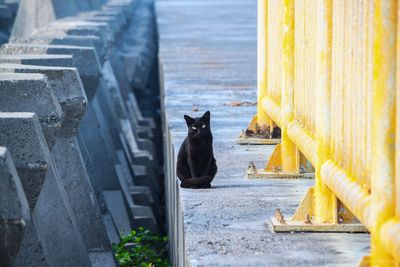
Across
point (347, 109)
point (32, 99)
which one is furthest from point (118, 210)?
point (347, 109)

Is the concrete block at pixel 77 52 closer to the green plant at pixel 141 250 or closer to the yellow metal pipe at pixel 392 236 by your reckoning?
the green plant at pixel 141 250

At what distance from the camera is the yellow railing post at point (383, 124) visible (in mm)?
5090

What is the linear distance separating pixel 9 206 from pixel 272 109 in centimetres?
445

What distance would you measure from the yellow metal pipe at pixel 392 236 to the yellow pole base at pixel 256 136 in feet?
14.4

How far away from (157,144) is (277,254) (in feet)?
50.3

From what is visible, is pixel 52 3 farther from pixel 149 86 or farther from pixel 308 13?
pixel 308 13

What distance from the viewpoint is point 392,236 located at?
5.18m

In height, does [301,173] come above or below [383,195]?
below

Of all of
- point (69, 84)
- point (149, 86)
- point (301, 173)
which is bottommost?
point (149, 86)

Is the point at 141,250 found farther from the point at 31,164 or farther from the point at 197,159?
the point at 31,164

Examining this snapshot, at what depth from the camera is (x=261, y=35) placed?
397 inches

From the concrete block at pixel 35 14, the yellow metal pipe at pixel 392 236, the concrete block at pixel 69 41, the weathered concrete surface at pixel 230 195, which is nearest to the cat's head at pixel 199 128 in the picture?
the weathered concrete surface at pixel 230 195

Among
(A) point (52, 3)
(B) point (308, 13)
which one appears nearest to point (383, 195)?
(B) point (308, 13)

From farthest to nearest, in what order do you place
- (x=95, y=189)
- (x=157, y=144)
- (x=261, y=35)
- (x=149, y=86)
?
1. (x=149, y=86)
2. (x=157, y=144)
3. (x=95, y=189)
4. (x=261, y=35)
